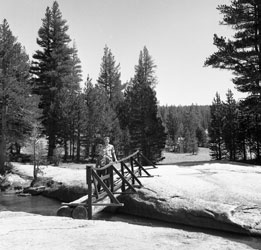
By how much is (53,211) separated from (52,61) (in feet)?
79.7

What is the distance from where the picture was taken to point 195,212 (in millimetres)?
9953

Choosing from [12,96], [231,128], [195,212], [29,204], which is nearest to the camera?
[195,212]

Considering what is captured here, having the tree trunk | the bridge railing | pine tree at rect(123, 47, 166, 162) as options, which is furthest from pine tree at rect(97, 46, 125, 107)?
the bridge railing

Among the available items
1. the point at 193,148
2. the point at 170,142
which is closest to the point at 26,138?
the point at 193,148

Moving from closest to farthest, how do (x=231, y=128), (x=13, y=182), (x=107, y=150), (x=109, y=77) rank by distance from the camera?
(x=107, y=150) < (x=13, y=182) < (x=231, y=128) < (x=109, y=77)

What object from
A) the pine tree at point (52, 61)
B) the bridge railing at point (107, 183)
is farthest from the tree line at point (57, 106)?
the bridge railing at point (107, 183)

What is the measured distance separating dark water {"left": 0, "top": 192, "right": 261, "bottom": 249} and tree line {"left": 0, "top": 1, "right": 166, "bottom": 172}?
700cm

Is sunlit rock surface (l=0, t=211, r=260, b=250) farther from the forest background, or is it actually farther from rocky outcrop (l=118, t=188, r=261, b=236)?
the forest background

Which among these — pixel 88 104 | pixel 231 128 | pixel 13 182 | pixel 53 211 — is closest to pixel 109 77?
pixel 88 104

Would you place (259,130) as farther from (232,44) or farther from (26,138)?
(26,138)

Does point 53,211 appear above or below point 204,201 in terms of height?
below

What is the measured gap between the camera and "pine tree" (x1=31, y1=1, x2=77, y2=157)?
110 ft

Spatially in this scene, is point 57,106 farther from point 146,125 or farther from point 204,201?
point 204,201

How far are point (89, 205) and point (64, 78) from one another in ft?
87.8
